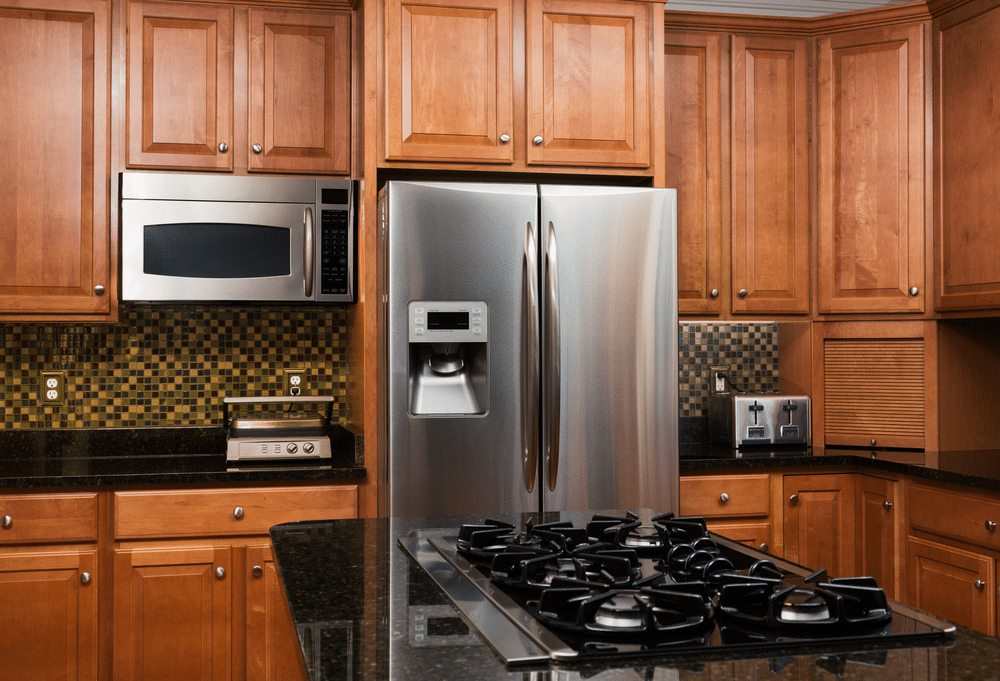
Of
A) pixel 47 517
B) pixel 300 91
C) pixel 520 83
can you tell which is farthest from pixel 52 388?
pixel 520 83

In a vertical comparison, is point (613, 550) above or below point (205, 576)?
above

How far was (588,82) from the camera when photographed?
2984 millimetres

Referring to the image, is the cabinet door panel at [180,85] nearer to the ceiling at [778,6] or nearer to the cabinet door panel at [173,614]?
the cabinet door panel at [173,614]

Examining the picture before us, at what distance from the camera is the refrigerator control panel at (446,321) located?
8.78 feet

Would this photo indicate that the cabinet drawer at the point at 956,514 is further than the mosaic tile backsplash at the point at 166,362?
No

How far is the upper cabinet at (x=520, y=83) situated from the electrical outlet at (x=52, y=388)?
1473 millimetres

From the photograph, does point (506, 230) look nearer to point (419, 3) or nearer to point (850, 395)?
point (419, 3)

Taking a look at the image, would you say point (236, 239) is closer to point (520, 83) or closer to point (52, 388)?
point (52, 388)

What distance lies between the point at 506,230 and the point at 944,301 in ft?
5.32

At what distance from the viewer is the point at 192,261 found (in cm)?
297

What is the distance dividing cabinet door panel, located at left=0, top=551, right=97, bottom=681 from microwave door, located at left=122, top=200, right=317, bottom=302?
85cm

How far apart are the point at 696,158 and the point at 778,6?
101 centimetres

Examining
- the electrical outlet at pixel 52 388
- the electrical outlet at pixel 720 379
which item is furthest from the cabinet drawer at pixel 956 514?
the electrical outlet at pixel 52 388

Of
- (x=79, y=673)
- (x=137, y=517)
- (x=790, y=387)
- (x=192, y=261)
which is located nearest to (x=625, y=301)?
(x=790, y=387)
